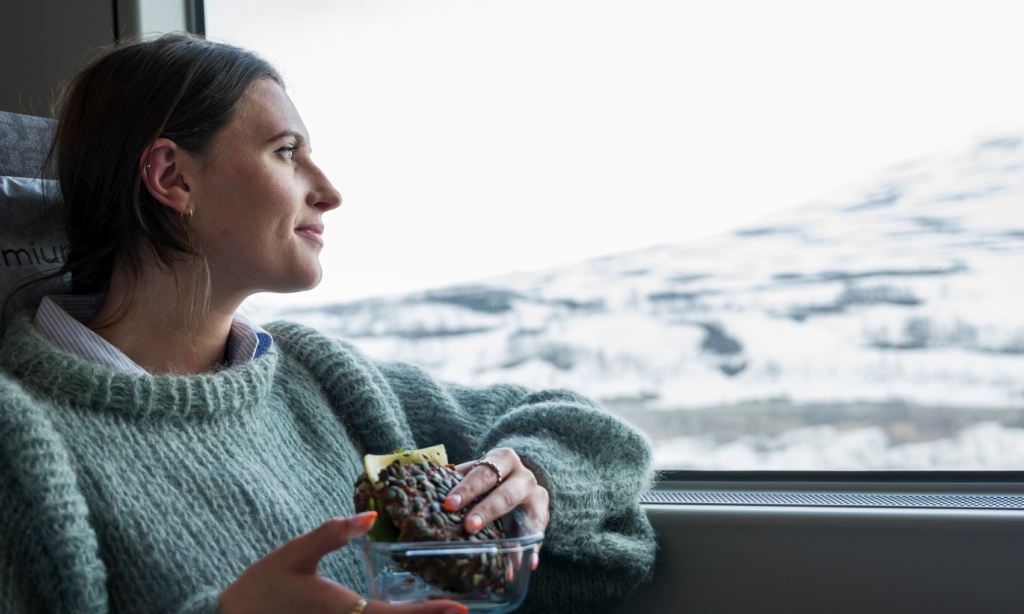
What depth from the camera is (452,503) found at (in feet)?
2.32

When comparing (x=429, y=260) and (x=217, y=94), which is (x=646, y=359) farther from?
(x=217, y=94)

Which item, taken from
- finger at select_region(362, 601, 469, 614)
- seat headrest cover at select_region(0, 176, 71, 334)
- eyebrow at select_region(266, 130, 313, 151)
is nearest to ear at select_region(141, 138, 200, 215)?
eyebrow at select_region(266, 130, 313, 151)

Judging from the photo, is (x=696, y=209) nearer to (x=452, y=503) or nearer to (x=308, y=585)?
(x=452, y=503)

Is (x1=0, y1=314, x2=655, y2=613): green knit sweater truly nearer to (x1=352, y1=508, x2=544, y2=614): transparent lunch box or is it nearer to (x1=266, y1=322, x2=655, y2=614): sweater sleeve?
(x1=266, y1=322, x2=655, y2=614): sweater sleeve

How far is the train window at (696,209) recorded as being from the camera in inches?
48.6

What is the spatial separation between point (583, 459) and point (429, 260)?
0.65m

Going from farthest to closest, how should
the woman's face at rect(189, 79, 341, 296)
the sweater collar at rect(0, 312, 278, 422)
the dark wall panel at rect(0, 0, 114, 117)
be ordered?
the dark wall panel at rect(0, 0, 114, 117)
the woman's face at rect(189, 79, 341, 296)
the sweater collar at rect(0, 312, 278, 422)

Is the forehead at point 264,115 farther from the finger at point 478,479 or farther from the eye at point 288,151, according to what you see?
the finger at point 478,479

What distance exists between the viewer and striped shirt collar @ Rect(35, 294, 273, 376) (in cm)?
97

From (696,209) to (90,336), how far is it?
3.41 ft

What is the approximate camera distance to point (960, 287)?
124cm

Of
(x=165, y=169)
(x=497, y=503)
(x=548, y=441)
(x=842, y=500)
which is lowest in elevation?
(x=842, y=500)

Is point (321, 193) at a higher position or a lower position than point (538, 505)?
higher

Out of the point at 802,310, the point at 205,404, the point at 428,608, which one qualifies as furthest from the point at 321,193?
the point at 802,310
